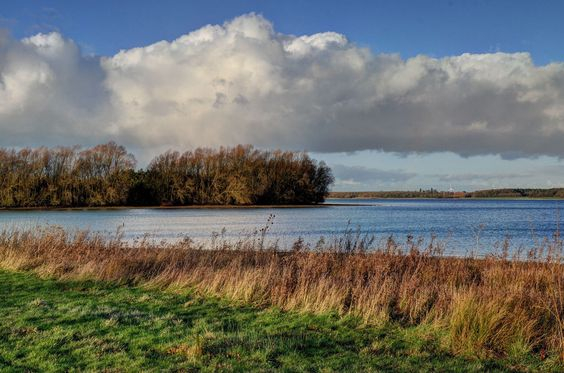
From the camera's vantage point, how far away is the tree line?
89500 millimetres

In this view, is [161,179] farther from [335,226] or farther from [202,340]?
[202,340]

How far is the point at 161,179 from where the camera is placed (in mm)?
100812

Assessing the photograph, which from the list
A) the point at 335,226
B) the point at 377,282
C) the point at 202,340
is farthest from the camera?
the point at 335,226

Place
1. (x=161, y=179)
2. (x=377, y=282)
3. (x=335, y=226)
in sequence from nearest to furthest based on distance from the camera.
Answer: (x=377, y=282), (x=335, y=226), (x=161, y=179)

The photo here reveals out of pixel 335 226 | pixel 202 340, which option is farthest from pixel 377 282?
pixel 335 226

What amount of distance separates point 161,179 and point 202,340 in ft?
314

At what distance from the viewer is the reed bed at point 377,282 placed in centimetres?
806

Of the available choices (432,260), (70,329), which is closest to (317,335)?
(70,329)

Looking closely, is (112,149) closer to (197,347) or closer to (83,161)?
(83,161)

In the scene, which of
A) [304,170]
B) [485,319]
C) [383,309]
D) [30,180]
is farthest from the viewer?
[304,170]

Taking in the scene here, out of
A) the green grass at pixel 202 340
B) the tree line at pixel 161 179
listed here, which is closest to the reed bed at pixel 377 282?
the green grass at pixel 202 340

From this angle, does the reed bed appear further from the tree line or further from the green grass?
the tree line

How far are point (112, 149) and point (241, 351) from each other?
9260 centimetres

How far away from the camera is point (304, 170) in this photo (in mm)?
106312
